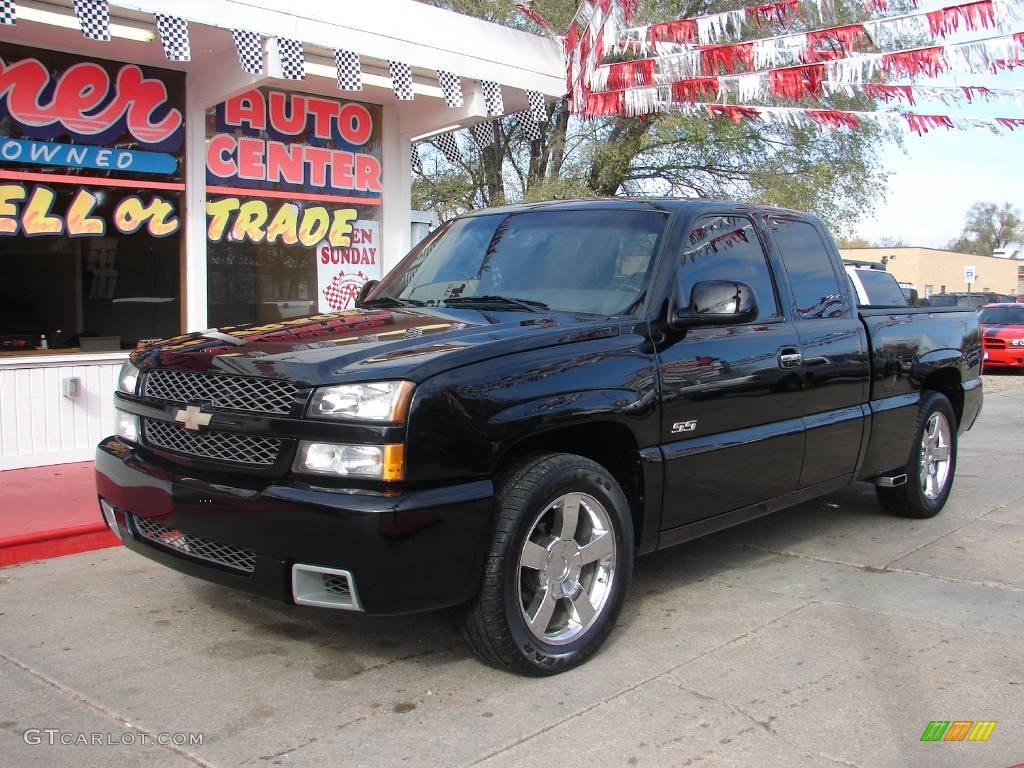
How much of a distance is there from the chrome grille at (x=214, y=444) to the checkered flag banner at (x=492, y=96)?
6.15 metres

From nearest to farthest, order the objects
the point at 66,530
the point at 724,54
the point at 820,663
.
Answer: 1. the point at 820,663
2. the point at 66,530
3. the point at 724,54

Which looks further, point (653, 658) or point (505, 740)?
point (653, 658)

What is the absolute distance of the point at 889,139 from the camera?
57.2ft

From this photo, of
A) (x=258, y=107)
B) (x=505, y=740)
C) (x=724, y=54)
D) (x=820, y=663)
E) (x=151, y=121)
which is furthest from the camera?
(x=724, y=54)

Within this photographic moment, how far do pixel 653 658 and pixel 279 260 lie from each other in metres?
6.19

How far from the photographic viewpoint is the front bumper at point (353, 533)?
3.26 m

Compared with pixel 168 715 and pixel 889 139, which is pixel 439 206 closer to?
pixel 889 139

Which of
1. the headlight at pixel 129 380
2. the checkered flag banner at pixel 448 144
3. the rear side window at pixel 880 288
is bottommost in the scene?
the headlight at pixel 129 380

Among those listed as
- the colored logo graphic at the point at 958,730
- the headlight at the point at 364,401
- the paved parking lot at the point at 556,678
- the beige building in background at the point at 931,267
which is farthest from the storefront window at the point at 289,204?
the beige building in background at the point at 931,267

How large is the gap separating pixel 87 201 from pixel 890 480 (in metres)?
6.22

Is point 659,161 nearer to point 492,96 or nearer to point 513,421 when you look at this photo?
point 492,96

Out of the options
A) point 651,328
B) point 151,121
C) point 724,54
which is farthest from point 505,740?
Result: point 724,54

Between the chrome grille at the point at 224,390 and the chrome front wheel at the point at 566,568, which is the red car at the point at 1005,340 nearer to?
the chrome front wheel at the point at 566,568

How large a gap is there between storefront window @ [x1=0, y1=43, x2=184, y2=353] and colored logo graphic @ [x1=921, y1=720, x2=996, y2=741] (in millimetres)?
6714
